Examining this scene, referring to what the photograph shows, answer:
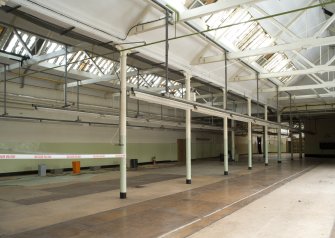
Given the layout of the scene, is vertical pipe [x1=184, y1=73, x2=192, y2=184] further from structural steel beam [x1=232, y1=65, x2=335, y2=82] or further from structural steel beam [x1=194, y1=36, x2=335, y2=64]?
structural steel beam [x1=232, y1=65, x2=335, y2=82]

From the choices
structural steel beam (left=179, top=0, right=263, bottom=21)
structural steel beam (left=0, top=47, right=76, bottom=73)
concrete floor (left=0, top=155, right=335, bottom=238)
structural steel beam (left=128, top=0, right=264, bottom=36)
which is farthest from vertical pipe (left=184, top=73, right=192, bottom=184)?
structural steel beam (left=0, top=47, right=76, bottom=73)

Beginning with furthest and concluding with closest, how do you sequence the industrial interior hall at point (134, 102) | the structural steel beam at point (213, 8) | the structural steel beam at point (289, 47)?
the structural steel beam at point (289, 47)
the structural steel beam at point (213, 8)
the industrial interior hall at point (134, 102)

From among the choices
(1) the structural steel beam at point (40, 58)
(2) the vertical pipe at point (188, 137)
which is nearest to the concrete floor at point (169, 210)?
(2) the vertical pipe at point (188, 137)

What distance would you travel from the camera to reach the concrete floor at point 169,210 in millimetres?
5488

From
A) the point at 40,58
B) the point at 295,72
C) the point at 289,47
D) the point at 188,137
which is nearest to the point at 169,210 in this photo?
the point at 188,137

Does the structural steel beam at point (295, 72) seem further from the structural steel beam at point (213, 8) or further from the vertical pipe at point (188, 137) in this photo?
the structural steel beam at point (213, 8)

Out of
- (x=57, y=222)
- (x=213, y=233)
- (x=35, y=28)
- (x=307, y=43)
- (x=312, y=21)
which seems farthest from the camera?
A: (x=312, y=21)

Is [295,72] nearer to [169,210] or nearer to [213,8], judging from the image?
[213,8]

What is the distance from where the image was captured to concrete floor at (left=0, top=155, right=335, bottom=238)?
5.49 metres

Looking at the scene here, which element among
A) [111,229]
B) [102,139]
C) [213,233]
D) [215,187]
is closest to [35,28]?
[111,229]

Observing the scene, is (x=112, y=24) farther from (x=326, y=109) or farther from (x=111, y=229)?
(x=326, y=109)

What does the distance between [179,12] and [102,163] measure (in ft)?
41.2

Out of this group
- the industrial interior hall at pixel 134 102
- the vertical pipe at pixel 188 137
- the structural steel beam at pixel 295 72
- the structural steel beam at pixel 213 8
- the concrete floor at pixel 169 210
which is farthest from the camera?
the structural steel beam at pixel 295 72

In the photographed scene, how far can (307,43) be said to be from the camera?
9828 mm
